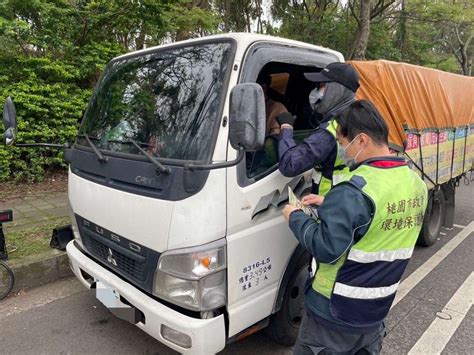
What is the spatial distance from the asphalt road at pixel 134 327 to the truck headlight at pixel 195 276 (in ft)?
2.82

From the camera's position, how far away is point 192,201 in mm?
1915

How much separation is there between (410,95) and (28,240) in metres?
4.09

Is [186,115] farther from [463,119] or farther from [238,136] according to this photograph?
[463,119]

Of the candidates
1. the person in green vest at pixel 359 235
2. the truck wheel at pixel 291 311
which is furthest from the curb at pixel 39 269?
the person in green vest at pixel 359 235

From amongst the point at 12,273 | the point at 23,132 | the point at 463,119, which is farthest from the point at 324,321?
the point at 23,132

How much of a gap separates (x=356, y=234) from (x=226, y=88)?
1.07 metres

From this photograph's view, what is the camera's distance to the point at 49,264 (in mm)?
3576

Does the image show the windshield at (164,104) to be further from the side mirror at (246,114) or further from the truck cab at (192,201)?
the side mirror at (246,114)

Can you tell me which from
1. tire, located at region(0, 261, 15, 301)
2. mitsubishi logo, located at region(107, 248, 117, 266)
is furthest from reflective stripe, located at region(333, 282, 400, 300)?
tire, located at region(0, 261, 15, 301)

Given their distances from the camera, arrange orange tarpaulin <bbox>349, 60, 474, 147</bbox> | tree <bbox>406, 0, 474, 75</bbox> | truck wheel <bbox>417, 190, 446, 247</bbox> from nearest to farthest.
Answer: orange tarpaulin <bbox>349, 60, 474, 147</bbox> < truck wheel <bbox>417, 190, 446, 247</bbox> < tree <bbox>406, 0, 474, 75</bbox>

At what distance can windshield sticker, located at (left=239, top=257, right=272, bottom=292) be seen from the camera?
211 centimetres

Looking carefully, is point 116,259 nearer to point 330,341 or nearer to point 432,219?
point 330,341

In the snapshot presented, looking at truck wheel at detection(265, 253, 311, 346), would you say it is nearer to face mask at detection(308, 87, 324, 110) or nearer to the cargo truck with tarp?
face mask at detection(308, 87, 324, 110)

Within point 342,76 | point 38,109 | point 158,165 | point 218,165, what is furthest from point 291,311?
point 38,109
